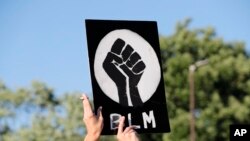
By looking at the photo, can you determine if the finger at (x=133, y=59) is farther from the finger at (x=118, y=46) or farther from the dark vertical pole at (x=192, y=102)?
the dark vertical pole at (x=192, y=102)

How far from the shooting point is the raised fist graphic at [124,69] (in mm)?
6934

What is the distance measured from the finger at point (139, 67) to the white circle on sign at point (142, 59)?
0.07ft

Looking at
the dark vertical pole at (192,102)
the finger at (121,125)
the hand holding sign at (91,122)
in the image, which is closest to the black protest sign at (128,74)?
the finger at (121,125)

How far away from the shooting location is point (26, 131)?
78375mm

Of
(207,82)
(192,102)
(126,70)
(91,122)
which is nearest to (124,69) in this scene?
(126,70)

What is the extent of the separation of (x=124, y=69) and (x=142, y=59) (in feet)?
0.61

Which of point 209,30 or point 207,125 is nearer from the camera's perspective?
point 207,125

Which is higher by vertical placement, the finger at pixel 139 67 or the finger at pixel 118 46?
the finger at pixel 118 46

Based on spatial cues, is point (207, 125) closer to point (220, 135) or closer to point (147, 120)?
point (220, 135)

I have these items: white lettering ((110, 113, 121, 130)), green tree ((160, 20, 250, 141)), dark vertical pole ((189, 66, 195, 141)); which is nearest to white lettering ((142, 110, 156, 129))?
white lettering ((110, 113, 121, 130))

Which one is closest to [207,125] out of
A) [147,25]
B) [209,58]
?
[209,58]

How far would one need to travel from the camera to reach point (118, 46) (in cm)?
701

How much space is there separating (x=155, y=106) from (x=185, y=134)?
57.9 metres

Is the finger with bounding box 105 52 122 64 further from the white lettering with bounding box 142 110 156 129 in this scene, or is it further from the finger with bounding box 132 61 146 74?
the white lettering with bounding box 142 110 156 129
